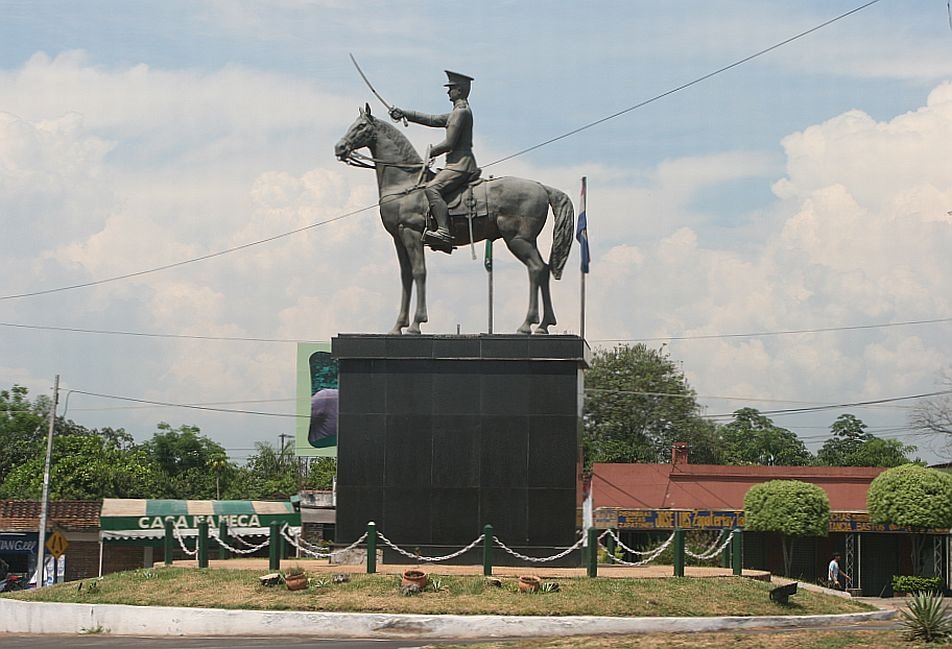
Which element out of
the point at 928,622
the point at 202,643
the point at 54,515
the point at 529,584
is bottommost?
the point at 202,643

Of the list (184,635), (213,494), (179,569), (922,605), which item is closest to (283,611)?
(184,635)

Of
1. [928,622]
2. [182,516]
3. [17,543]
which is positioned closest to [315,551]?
[928,622]

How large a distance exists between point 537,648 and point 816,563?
35922 mm

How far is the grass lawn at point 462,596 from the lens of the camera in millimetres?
22359

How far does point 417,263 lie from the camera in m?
27.7

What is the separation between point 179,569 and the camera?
26.0m

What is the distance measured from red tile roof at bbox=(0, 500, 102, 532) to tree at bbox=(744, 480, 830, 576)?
2530 cm

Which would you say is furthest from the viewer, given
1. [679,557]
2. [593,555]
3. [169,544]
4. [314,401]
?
[314,401]

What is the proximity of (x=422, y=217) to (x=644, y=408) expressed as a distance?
5976cm

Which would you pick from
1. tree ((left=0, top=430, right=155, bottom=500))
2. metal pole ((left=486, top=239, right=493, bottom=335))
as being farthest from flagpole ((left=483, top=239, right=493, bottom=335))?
tree ((left=0, top=430, right=155, bottom=500))

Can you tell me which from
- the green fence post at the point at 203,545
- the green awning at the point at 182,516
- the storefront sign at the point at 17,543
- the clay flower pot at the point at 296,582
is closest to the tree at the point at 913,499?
the green awning at the point at 182,516

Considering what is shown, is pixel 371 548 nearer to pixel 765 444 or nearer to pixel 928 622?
pixel 928 622

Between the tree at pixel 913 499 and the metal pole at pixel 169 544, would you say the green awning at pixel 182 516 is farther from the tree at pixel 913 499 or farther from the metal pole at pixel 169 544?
the tree at pixel 913 499

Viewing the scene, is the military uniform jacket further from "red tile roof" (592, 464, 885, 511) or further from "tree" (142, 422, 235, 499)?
"tree" (142, 422, 235, 499)
